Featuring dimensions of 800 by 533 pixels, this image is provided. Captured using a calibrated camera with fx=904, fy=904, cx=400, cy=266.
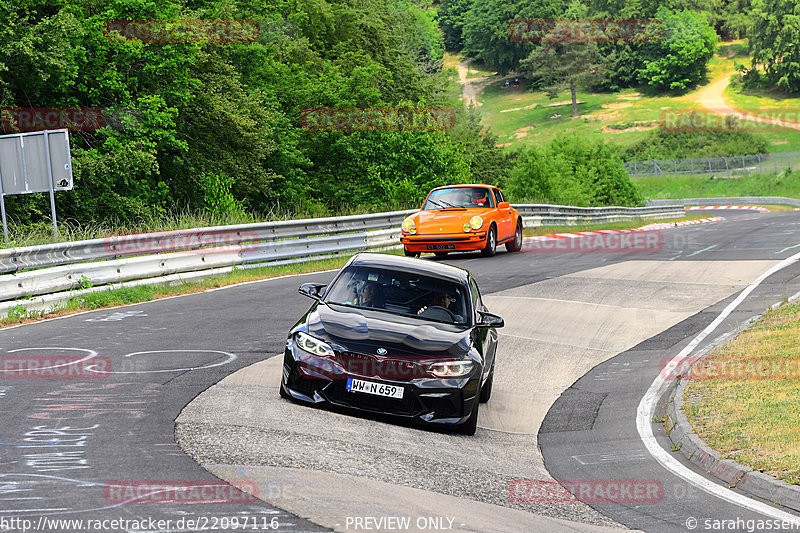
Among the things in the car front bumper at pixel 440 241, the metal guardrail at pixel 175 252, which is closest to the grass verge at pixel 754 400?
the car front bumper at pixel 440 241

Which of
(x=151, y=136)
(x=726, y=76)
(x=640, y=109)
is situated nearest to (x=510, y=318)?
(x=151, y=136)

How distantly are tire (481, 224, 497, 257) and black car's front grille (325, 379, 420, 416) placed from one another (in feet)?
48.3

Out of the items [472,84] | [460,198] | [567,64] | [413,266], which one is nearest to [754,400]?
[413,266]

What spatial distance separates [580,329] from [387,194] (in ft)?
78.4

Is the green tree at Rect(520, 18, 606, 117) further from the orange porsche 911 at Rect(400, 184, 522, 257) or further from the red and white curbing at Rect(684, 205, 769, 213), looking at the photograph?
the orange porsche 911 at Rect(400, 184, 522, 257)

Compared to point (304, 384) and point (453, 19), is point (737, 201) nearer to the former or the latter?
point (304, 384)

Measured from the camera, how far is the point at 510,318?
14711 mm

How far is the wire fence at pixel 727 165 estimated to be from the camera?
278 feet

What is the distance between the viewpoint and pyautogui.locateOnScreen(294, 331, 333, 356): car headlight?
7918mm

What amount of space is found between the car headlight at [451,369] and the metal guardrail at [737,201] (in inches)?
2662

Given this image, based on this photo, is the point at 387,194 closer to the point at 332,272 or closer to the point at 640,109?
the point at 332,272

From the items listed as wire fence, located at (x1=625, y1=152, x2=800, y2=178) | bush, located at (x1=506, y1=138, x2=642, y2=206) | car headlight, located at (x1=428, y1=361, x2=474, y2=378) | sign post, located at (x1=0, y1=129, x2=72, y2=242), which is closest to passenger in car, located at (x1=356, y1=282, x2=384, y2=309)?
car headlight, located at (x1=428, y1=361, x2=474, y2=378)

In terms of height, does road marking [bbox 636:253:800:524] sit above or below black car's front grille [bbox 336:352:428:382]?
below

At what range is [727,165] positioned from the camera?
89312mm
